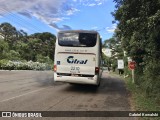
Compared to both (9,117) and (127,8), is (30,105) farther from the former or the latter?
(127,8)

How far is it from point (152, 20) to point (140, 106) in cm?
363

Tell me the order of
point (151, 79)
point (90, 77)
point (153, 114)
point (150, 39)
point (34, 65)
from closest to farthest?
point (153, 114) → point (150, 39) → point (151, 79) → point (90, 77) → point (34, 65)

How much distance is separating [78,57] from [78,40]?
105 cm

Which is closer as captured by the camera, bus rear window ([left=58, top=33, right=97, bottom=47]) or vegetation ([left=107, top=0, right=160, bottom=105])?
vegetation ([left=107, top=0, right=160, bottom=105])

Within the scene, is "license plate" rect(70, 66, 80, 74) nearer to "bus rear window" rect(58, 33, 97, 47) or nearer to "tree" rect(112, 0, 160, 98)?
"bus rear window" rect(58, 33, 97, 47)

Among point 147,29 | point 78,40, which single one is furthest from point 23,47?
point 147,29

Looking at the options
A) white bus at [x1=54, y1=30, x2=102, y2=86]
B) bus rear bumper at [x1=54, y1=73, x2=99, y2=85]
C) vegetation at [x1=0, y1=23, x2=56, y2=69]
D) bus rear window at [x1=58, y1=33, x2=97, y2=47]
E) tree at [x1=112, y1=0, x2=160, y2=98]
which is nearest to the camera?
tree at [x1=112, y1=0, x2=160, y2=98]

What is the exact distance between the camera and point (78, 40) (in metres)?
18.6

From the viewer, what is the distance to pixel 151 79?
15.5 meters

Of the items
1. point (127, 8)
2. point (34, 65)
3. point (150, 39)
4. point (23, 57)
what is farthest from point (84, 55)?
point (23, 57)

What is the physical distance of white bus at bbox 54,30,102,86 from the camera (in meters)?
18.2

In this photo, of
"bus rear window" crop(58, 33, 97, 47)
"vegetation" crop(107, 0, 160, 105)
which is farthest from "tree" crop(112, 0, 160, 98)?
"bus rear window" crop(58, 33, 97, 47)

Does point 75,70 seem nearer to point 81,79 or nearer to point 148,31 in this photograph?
point 81,79

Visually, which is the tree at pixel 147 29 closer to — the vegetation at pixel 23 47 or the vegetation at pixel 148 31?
the vegetation at pixel 148 31
